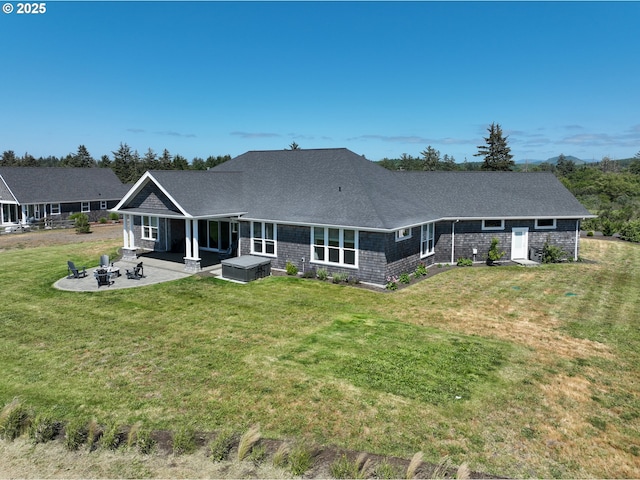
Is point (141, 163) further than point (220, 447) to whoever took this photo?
Yes

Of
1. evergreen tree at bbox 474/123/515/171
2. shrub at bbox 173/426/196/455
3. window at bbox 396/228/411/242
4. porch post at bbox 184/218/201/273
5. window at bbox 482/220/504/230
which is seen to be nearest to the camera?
shrub at bbox 173/426/196/455


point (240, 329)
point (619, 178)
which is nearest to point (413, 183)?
point (240, 329)

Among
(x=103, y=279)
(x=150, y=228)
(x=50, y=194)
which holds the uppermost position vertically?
(x=50, y=194)

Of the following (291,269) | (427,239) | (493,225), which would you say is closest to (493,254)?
(493,225)

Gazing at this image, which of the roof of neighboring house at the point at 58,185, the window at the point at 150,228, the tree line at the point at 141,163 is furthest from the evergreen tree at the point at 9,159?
the window at the point at 150,228

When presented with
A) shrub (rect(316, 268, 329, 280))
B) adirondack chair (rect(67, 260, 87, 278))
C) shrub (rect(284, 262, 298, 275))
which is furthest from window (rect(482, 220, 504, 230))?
adirondack chair (rect(67, 260, 87, 278))

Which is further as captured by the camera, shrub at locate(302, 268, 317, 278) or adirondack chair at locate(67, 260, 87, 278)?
shrub at locate(302, 268, 317, 278)

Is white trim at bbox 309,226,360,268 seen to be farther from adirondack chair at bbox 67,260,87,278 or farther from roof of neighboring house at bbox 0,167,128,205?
roof of neighboring house at bbox 0,167,128,205

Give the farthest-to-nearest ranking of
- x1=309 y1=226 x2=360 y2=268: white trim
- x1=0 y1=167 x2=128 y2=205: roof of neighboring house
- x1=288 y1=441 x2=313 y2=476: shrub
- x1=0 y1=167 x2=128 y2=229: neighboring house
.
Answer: x1=0 y1=167 x2=128 y2=205: roof of neighboring house → x1=0 y1=167 x2=128 y2=229: neighboring house → x1=309 y1=226 x2=360 y2=268: white trim → x1=288 y1=441 x2=313 y2=476: shrub

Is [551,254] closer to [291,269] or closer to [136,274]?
[291,269]
